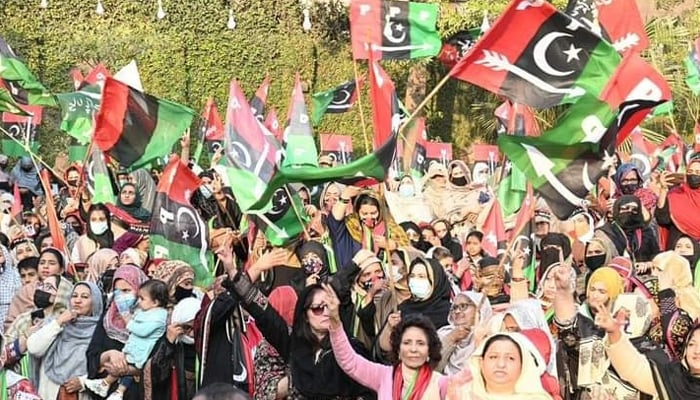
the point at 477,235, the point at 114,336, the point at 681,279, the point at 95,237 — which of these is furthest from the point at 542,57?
the point at 95,237

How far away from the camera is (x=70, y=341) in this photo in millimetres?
7062

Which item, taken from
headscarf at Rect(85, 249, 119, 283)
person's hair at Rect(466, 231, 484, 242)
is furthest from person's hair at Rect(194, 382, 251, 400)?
person's hair at Rect(466, 231, 484, 242)

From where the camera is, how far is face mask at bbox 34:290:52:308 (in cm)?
721

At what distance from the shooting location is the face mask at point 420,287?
636cm

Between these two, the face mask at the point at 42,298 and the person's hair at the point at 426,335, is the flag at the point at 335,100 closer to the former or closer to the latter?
the face mask at the point at 42,298

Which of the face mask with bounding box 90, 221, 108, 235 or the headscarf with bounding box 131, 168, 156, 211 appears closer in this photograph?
the face mask with bounding box 90, 221, 108, 235

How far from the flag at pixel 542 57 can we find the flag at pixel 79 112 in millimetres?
6855

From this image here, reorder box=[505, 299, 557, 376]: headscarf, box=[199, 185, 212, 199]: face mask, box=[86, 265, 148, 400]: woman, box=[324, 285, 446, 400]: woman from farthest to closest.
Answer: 1. box=[199, 185, 212, 199]: face mask
2. box=[86, 265, 148, 400]: woman
3. box=[505, 299, 557, 376]: headscarf
4. box=[324, 285, 446, 400]: woman

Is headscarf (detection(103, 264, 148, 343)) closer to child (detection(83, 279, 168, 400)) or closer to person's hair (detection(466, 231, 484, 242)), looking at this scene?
child (detection(83, 279, 168, 400))

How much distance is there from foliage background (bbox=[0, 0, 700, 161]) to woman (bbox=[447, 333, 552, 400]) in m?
15.6

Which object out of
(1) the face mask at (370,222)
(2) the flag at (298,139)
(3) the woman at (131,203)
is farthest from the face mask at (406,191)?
(1) the face mask at (370,222)

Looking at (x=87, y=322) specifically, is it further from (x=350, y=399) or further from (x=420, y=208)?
(x=420, y=208)

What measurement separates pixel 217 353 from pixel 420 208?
5262 millimetres

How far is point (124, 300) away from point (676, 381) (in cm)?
323
